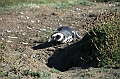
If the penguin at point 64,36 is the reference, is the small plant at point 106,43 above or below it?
above

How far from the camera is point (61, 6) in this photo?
17469 millimetres

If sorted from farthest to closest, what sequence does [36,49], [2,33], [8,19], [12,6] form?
1. [12,6]
2. [8,19]
3. [2,33]
4. [36,49]

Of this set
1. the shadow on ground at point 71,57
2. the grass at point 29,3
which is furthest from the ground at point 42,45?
the grass at point 29,3

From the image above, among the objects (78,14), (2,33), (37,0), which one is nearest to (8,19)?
(2,33)

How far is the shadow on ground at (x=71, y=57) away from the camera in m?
9.81

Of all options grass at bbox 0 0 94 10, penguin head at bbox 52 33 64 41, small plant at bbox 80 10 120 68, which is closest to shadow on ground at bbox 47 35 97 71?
small plant at bbox 80 10 120 68

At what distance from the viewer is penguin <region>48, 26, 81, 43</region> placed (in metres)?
11.4

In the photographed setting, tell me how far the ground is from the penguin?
0.20m

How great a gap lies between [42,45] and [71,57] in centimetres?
142

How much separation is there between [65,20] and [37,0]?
4462mm

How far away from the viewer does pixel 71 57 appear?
409 inches

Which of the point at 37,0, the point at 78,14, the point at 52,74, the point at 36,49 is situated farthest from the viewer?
the point at 37,0

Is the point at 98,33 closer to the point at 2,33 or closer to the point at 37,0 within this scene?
the point at 2,33

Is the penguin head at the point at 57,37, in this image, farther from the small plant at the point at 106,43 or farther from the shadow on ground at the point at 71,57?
the small plant at the point at 106,43
